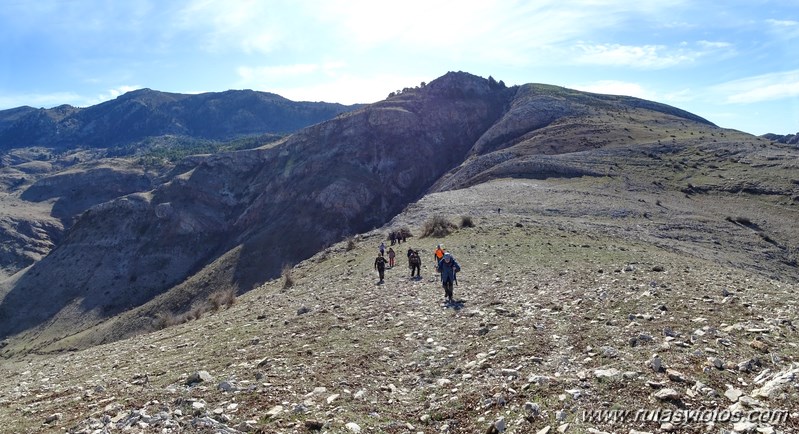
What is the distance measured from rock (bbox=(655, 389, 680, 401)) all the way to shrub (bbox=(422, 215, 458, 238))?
104 ft

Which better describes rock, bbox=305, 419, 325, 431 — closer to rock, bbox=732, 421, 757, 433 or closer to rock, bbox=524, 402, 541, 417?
rock, bbox=524, 402, 541, 417

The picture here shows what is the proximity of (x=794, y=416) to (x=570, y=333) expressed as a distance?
5808mm

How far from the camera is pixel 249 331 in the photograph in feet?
55.1

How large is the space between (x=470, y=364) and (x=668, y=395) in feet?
14.4

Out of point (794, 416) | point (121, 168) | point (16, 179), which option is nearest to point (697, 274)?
point (794, 416)

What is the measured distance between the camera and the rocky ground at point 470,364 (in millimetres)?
7781

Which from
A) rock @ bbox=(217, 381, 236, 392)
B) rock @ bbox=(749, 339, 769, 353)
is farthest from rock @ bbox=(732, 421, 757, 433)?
rock @ bbox=(217, 381, 236, 392)

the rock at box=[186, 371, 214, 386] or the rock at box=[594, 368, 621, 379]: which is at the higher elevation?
the rock at box=[594, 368, 621, 379]

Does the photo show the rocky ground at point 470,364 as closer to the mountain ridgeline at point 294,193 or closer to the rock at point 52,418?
the rock at point 52,418

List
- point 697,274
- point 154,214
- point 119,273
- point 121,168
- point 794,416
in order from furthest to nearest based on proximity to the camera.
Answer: point 121,168
point 154,214
point 119,273
point 697,274
point 794,416

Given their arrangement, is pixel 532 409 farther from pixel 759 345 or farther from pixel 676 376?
pixel 759 345

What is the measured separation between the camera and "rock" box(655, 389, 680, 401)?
754cm

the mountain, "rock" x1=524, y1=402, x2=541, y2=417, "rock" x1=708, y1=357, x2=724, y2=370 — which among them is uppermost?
the mountain

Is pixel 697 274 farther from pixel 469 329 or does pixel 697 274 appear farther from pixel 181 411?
pixel 181 411
